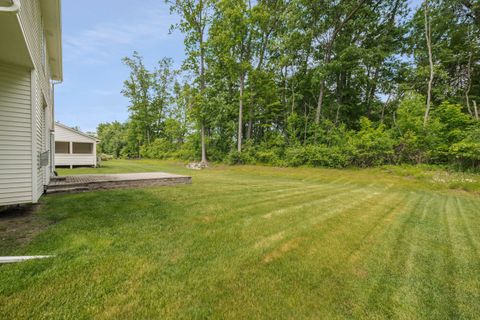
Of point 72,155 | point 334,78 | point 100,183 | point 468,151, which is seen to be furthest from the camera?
point 334,78

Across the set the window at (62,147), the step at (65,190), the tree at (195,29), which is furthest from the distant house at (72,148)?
the step at (65,190)

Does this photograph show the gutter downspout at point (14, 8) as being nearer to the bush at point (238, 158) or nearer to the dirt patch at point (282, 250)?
the dirt patch at point (282, 250)

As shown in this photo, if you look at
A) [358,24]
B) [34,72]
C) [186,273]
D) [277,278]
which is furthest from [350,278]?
[358,24]

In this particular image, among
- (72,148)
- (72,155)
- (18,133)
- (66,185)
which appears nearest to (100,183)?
(66,185)

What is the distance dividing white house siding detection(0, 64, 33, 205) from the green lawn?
1.93ft

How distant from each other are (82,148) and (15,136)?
13.5m

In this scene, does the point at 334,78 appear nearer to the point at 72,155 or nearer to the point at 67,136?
the point at 67,136

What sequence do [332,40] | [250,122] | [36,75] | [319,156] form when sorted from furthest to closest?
[250,122]
[332,40]
[319,156]
[36,75]

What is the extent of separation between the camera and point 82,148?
48.5 feet

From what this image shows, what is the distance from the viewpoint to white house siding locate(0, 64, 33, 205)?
11.3 ft

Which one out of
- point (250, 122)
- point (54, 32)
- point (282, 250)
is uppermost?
point (54, 32)

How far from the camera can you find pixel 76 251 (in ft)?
7.74

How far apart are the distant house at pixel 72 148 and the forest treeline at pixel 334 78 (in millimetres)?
7782

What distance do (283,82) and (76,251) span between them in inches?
722
